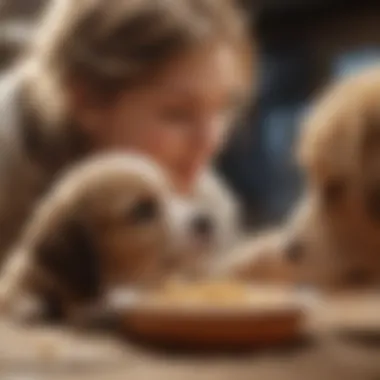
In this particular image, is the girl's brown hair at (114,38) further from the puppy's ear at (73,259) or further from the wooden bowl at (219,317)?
the wooden bowl at (219,317)

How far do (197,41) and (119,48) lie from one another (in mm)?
117

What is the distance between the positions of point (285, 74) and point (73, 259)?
414 mm

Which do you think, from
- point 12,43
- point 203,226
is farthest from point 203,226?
point 12,43

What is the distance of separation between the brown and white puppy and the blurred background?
0.02 meters

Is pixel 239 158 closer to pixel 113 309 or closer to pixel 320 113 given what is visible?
pixel 320 113

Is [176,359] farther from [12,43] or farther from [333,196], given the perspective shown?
[12,43]

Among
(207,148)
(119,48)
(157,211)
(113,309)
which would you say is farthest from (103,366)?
(119,48)

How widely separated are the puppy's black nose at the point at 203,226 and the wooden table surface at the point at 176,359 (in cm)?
18

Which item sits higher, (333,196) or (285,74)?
(285,74)

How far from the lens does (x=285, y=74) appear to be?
3.92ft

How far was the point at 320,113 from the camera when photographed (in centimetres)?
118

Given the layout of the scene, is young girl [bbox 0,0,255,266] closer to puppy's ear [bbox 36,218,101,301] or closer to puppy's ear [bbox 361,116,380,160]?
puppy's ear [bbox 36,218,101,301]

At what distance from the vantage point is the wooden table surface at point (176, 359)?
1071mm

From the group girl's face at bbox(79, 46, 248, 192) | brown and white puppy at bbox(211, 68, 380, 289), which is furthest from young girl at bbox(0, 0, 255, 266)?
brown and white puppy at bbox(211, 68, 380, 289)
